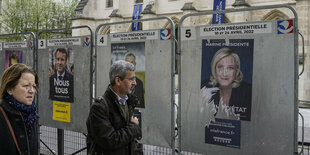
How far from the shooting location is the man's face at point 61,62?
21.0 feet

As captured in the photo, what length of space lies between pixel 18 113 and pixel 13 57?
15.3ft

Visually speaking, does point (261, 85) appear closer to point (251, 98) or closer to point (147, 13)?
point (251, 98)

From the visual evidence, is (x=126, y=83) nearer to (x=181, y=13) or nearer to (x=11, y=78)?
(x=11, y=78)

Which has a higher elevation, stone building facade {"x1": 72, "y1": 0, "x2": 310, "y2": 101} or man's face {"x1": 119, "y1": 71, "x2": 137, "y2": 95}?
stone building facade {"x1": 72, "y1": 0, "x2": 310, "y2": 101}

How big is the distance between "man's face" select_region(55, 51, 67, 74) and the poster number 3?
2.27 m

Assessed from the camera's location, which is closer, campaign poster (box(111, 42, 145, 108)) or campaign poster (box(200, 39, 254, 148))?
campaign poster (box(200, 39, 254, 148))

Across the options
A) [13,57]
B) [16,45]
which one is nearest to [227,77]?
[16,45]

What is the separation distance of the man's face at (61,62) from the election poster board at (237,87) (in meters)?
2.26

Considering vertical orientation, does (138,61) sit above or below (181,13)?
below

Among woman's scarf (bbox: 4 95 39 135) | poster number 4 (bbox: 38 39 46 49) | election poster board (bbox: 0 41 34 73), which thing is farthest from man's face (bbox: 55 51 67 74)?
Answer: woman's scarf (bbox: 4 95 39 135)

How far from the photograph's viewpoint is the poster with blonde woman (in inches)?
172

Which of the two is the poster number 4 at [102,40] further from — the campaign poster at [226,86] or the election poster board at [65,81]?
the campaign poster at [226,86]

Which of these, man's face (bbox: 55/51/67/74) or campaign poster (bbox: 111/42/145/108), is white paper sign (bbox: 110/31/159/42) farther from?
man's face (bbox: 55/51/67/74)

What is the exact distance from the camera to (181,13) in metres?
30.8
